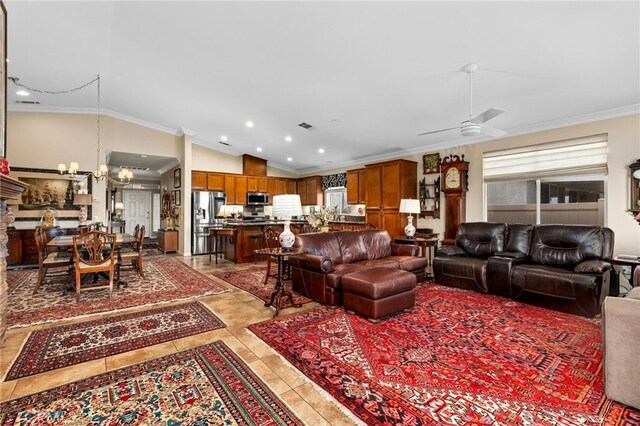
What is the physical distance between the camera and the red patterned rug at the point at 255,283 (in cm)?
396

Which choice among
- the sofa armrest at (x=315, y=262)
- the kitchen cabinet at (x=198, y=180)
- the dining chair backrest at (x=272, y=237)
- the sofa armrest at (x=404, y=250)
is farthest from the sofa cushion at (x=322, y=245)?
the kitchen cabinet at (x=198, y=180)

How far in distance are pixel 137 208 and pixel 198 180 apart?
5.72 metres

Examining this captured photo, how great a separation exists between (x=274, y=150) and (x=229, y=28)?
17.2 feet

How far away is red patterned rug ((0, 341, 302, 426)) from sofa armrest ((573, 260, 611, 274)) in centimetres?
360

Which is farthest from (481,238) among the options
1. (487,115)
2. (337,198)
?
(337,198)

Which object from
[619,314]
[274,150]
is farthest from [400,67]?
[274,150]

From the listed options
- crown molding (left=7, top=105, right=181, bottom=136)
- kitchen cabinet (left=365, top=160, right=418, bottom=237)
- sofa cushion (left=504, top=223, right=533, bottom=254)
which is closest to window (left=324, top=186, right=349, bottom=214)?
kitchen cabinet (left=365, top=160, right=418, bottom=237)

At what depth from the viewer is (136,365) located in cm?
227

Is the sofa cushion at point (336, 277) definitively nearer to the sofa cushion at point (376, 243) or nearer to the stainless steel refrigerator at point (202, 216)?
the sofa cushion at point (376, 243)

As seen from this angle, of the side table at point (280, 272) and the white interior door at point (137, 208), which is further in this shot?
the white interior door at point (137, 208)

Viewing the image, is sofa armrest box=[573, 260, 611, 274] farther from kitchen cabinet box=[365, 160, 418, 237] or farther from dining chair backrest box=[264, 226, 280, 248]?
dining chair backrest box=[264, 226, 280, 248]

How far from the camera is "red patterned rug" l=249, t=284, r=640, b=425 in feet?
5.68

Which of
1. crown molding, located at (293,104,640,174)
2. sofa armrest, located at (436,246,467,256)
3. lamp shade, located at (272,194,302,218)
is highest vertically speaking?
crown molding, located at (293,104,640,174)

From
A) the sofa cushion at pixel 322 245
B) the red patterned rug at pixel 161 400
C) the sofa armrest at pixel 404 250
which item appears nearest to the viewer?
the red patterned rug at pixel 161 400
